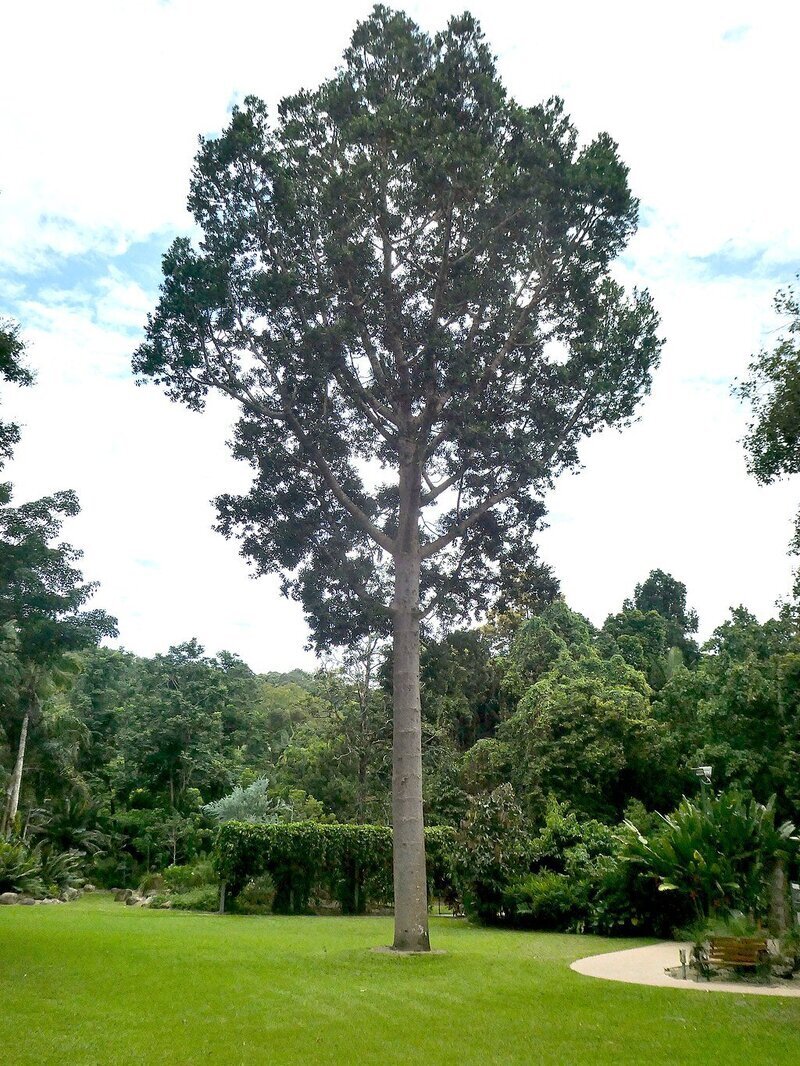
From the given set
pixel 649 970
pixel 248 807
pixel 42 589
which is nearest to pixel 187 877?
pixel 248 807

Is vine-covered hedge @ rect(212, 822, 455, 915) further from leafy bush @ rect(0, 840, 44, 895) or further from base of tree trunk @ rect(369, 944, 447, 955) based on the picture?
base of tree trunk @ rect(369, 944, 447, 955)

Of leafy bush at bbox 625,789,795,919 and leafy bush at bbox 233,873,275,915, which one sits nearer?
leafy bush at bbox 625,789,795,919

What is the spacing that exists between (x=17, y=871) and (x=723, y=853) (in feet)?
66.6

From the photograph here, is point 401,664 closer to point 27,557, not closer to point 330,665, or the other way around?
point 27,557

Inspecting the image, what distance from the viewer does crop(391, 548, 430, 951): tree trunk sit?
12.4 metres

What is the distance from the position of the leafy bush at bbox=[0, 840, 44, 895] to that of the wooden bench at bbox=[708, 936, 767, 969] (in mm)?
20441

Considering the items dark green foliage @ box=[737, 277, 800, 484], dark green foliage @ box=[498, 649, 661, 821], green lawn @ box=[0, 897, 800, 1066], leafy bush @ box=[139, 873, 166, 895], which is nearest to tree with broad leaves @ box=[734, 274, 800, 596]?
dark green foliage @ box=[737, 277, 800, 484]

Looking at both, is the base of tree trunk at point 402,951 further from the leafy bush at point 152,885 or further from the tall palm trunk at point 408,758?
the leafy bush at point 152,885

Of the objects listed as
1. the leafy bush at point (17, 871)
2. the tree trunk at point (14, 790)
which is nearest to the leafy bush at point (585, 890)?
the leafy bush at point (17, 871)

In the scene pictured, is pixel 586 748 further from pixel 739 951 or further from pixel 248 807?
pixel 739 951

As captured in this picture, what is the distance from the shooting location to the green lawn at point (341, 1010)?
6320 millimetres

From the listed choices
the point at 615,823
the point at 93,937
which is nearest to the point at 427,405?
the point at 93,937

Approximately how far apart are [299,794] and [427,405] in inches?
822

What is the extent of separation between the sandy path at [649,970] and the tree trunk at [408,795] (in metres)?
2.40
